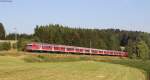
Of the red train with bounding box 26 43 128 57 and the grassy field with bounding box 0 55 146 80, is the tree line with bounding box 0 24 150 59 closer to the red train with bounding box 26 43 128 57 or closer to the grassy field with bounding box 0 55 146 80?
the red train with bounding box 26 43 128 57

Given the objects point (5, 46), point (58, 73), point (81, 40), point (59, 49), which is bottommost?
point (58, 73)

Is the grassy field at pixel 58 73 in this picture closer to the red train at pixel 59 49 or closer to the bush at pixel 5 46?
the red train at pixel 59 49

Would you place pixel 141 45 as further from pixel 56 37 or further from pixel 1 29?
pixel 1 29

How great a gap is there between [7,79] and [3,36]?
166550 mm

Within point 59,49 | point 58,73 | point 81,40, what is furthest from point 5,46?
point 58,73

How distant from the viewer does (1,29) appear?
18775cm

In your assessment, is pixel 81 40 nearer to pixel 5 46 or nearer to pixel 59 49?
pixel 5 46

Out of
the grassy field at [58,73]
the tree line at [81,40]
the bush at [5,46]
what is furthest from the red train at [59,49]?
the grassy field at [58,73]

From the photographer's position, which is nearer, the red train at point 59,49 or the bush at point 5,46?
the red train at point 59,49

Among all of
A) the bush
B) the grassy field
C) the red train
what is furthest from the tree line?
the grassy field

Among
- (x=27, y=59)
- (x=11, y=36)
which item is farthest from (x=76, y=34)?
(x=27, y=59)

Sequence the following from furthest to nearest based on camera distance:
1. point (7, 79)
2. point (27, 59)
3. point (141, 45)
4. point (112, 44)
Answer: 1. point (112, 44)
2. point (141, 45)
3. point (27, 59)
4. point (7, 79)

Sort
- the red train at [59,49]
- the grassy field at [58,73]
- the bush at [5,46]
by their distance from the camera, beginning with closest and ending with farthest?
the grassy field at [58,73]
the red train at [59,49]
the bush at [5,46]

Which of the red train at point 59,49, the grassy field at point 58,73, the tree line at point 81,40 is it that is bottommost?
the grassy field at point 58,73
